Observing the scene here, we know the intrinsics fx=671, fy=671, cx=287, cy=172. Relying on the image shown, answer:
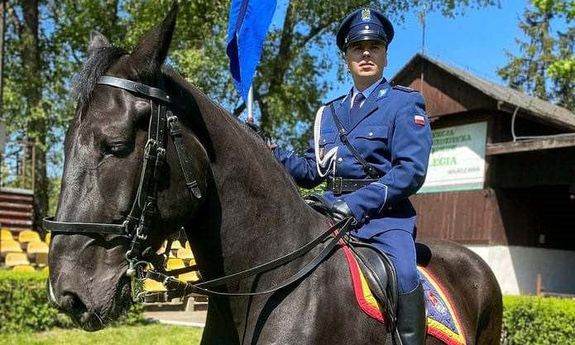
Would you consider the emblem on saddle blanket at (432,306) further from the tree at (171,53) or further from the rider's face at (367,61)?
the tree at (171,53)

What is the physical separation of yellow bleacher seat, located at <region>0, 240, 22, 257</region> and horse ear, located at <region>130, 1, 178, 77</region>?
16.9m

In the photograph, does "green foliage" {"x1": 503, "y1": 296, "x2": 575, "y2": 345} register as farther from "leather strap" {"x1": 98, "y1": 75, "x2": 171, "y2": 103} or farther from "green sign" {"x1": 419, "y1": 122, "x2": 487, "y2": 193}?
"leather strap" {"x1": 98, "y1": 75, "x2": 171, "y2": 103}

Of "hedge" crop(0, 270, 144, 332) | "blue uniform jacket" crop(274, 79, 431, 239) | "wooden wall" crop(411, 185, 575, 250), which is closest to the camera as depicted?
"blue uniform jacket" crop(274, 79, 431, 239)

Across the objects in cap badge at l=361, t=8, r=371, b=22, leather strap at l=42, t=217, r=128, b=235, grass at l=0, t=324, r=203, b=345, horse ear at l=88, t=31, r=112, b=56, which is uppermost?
cap badge at l=361, t=8, r=371, b=22

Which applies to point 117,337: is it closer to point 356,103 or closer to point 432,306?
point 432,306

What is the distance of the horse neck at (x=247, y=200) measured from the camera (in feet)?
9.71

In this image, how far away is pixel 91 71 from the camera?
2.65 metres

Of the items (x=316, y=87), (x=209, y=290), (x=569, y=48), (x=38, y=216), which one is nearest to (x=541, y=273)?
(x=316, y=87)

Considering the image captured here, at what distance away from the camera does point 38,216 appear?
25.2 meters

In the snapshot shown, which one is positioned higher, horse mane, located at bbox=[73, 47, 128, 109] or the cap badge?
the cap badge

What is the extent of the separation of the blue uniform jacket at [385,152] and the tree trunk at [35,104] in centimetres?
2047

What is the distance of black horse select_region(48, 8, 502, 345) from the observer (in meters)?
2.53

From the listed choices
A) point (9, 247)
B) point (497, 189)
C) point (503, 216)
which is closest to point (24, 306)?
point (9, 247)

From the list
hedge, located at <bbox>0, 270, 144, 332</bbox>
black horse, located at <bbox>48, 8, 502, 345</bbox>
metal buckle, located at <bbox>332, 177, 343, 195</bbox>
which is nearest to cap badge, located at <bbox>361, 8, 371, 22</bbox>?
metal buckle, located at <bbox>332, 177, 343, 195</bbox>
